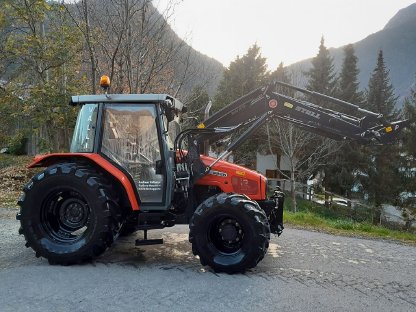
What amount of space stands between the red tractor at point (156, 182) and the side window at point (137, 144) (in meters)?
0.01

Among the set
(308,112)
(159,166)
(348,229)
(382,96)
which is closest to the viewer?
A: (159,166)

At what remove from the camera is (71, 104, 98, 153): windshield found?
206 inches

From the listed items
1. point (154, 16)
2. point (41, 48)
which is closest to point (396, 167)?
point (154, 16)

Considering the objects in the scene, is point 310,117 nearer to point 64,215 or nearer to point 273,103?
point 273,103

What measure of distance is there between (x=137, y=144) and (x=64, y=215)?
1.40 meters

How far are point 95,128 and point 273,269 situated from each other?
118 inches

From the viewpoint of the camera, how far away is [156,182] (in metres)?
5.22

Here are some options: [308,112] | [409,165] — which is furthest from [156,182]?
[409,165]

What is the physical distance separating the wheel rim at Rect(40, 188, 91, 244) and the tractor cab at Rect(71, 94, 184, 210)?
0.67 m

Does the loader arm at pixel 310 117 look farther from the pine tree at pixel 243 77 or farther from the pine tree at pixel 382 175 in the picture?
the pine tree at pixel 382 175

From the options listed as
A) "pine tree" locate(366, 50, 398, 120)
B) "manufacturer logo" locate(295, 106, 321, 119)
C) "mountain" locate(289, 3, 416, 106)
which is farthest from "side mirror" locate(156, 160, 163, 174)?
"mountain" locate(289, 3, 416, 106)

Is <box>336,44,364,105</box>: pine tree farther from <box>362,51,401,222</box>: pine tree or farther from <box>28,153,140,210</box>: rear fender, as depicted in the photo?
<box>28,153,140,210</box>: rear fender

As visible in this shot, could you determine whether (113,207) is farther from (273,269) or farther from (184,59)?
(184,59)

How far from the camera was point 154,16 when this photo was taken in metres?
11.4
